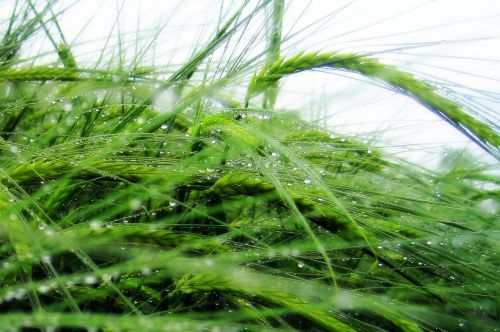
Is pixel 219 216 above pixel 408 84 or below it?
below

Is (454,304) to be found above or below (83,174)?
below

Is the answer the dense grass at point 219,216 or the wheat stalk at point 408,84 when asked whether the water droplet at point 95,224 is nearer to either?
the dense grass at point 219,216

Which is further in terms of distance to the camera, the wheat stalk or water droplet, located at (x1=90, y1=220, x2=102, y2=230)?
the wheat stalk

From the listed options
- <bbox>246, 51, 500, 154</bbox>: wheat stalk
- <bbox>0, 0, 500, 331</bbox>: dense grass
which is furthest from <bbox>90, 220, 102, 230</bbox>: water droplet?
<bbox>246, 51, 500, 154</bbox>: wheat stalk

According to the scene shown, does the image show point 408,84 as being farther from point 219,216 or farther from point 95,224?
point 95,224

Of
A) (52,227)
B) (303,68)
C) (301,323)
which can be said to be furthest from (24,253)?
(303,68)

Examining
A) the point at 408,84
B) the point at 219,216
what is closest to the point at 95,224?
the point at 219,216

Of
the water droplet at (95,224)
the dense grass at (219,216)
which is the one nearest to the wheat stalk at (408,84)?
the dense grass at (219,216)

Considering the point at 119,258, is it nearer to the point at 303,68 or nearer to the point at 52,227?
the point at 52,227

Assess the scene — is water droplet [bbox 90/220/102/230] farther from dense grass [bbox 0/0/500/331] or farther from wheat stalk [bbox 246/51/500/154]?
wheat stalk [bbox 246/51/500/154]
